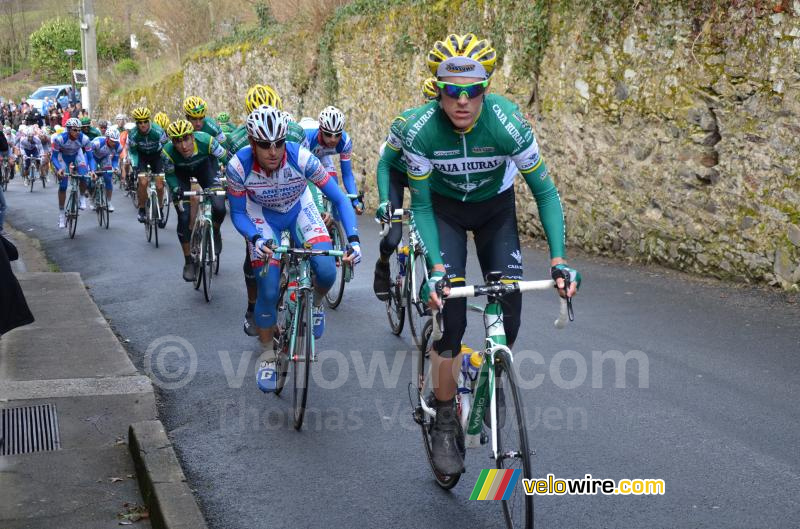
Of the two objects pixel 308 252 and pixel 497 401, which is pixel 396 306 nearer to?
pixel 308 252

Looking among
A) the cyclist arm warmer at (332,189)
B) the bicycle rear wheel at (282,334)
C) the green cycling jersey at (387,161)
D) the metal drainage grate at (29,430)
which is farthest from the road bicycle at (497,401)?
the green cycling jersey at (387,161)

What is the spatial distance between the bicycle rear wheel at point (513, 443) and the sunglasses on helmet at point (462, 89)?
1243mm

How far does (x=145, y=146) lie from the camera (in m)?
15.4

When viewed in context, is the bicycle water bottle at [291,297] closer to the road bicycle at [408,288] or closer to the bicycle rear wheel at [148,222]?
the road bicycle at [408,288]

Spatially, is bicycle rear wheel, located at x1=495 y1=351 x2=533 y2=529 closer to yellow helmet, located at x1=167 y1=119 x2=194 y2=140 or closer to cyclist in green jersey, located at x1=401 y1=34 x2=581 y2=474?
cyclist in green jersey, located at x1=401 y1=34 x2=581 y2=474

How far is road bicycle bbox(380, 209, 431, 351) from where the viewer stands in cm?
784

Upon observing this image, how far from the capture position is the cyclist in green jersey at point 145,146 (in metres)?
15.1

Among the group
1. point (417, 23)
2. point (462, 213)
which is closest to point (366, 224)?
point (417, 23)

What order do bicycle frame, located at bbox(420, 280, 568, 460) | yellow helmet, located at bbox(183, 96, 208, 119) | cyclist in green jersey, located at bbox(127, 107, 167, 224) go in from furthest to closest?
cyclist in green jersey, located at bbox(127, 107, 167, 224) → yellow helmet, located at bbox(183, 96, 208, 119) → bicycle frame, located at bbox(420, 280, 568, 460)

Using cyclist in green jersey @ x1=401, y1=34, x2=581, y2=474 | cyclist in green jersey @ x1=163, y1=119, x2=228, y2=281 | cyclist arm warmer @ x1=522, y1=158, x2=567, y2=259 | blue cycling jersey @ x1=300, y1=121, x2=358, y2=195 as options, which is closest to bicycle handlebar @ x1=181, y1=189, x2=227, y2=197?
cyclist in green jersey @ x1=163, y1=119, x2=228, y2=281

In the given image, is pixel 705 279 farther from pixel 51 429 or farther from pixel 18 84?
pixel 18 84

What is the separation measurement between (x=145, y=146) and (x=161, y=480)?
36.9 ft

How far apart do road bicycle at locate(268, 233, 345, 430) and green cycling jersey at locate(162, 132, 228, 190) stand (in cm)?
529
